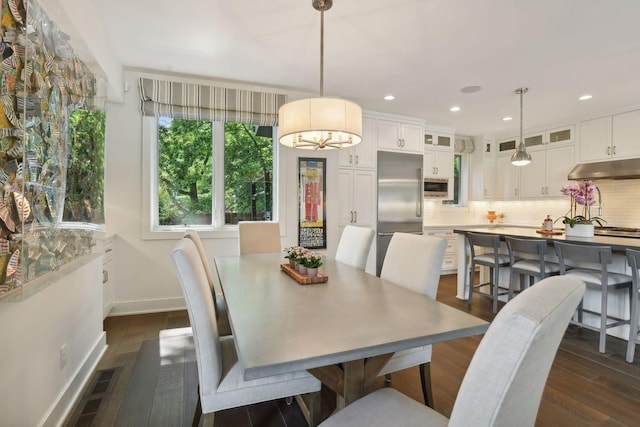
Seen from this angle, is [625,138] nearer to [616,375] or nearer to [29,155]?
[616,375]

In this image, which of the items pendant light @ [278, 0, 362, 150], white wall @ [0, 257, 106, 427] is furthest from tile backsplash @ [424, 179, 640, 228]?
white wall @ [0, 257, 106, 427]

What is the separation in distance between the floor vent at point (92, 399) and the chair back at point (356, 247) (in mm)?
1804

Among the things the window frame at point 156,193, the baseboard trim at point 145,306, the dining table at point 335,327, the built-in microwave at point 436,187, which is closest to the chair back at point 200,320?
the dining table at point 335,327

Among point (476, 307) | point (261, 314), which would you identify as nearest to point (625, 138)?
point (476, 307)

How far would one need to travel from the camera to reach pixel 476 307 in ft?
12.2

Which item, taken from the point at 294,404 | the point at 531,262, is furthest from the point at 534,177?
the point at 294,404

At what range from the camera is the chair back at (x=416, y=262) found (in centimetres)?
175

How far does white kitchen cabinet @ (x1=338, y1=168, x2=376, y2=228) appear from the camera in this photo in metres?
4.51

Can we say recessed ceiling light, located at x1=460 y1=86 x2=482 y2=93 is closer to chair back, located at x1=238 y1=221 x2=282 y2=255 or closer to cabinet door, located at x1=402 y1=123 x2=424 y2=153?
cabinet door, located at x1=402 y1=123 x2=424 y2=153

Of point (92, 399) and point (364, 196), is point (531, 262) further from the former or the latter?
point (92, 399)

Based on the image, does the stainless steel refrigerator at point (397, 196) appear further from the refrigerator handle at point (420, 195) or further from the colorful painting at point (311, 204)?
the colorful painting at point (311, 204)

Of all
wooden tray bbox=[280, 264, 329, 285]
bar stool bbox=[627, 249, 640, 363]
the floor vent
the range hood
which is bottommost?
the floor vent

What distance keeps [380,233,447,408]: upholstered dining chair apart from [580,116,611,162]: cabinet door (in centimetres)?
441

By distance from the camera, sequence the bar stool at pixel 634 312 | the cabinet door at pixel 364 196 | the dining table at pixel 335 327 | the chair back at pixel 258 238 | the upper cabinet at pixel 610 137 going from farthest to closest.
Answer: the cabinet door at pixel 364 196 → the upper cabinet at pixel 610 137 → the chair back at pixel 258 238 → the bar stool at pixel 634 312 → the dining table at pixel 335 327
